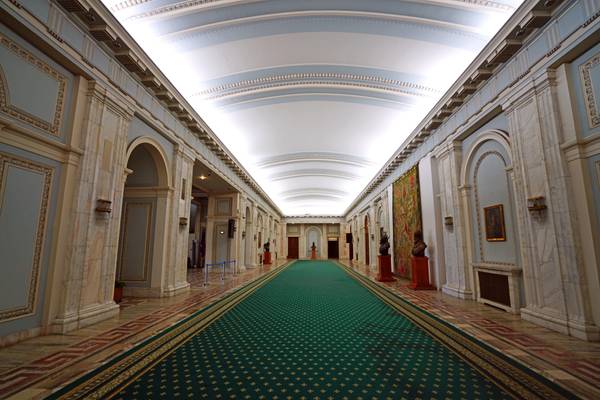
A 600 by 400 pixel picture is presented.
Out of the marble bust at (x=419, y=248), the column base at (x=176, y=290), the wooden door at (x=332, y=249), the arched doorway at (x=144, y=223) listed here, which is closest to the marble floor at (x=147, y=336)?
the column base at (x=176, y=290)

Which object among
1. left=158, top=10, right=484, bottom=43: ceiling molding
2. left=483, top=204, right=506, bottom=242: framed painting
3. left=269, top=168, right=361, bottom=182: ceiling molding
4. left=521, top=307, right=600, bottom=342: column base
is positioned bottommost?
left=521, top=307, right=600, bottom=342: column base

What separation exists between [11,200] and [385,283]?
310 inches

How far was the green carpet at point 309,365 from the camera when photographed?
2020mm

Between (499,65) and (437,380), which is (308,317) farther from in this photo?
(499,65)

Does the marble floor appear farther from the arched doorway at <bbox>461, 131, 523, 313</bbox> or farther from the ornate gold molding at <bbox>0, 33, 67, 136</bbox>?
the ornate gold molding at <bbox>0, 33, 67, 136</bbox>

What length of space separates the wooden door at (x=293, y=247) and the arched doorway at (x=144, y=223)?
20.5 m

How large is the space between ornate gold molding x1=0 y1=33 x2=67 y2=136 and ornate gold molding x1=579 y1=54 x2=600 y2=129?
6432 millimetres

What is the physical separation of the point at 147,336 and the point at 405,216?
7.56m

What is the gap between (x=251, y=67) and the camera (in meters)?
6.26

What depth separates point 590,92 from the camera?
3219 millimetres

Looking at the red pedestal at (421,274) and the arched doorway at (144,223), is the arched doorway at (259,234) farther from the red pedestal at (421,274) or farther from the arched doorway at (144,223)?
the red pedestal at (421,274)

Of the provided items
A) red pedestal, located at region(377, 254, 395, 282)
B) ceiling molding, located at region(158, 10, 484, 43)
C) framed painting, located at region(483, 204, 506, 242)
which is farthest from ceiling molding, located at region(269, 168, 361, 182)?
ceiling molding, located at region(158, 10, 484, 43)

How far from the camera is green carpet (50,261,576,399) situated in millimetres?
2020

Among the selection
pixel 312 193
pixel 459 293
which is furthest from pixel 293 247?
pixel 459 293
